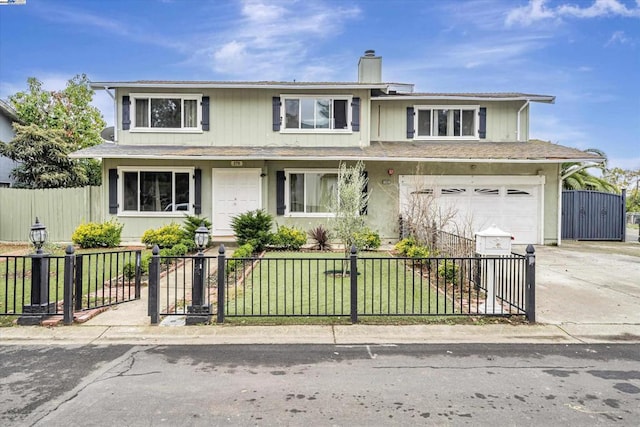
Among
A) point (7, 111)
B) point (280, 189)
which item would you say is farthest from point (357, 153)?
point (7, 111)

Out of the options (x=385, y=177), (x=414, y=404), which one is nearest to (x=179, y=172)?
(x=385, y=177)

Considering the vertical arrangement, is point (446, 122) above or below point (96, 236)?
above

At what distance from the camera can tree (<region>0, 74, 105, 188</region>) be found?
67.9 ft

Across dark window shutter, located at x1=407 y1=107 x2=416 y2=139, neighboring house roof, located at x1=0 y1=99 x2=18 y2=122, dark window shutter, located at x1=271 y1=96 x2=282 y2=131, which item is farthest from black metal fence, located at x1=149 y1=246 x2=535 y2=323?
neighboring house roof, located at x1=0 y1=99 x2=18 y2=122

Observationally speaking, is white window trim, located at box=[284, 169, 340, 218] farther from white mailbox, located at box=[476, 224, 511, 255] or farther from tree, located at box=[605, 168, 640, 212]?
tree, located at box=[605, 168, 640, 212]

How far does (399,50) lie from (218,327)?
63.5 ft

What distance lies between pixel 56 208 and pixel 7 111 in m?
10.6

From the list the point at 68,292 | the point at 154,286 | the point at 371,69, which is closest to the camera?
the point at 68,292

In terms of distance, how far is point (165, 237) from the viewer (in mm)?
13531

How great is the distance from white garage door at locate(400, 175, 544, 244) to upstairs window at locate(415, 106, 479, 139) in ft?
8.84

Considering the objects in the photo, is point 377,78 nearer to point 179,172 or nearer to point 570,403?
point 179,172

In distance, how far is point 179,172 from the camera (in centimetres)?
1552

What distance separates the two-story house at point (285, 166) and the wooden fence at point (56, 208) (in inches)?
33.8

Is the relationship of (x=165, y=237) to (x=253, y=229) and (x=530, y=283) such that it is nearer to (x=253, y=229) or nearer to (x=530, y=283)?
(x=253, y=229)
